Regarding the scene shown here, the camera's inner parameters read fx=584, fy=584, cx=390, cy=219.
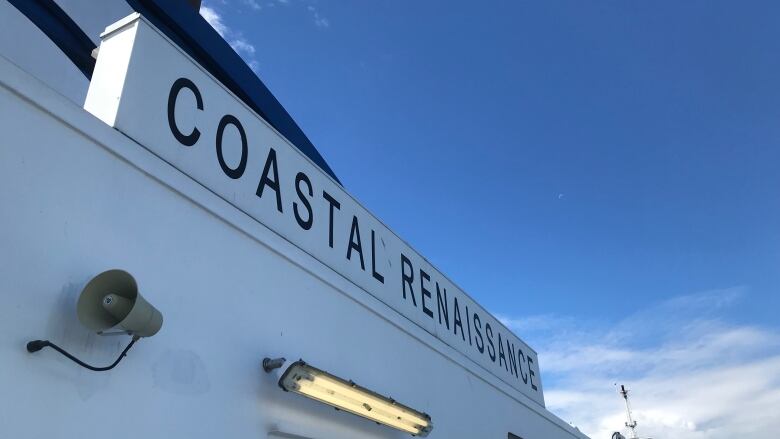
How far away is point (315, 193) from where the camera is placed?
434cm

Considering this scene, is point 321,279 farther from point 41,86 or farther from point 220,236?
point 41,86

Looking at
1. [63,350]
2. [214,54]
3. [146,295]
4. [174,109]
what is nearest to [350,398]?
[146,295]

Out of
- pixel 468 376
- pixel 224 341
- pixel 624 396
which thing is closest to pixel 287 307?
pixel 224 341

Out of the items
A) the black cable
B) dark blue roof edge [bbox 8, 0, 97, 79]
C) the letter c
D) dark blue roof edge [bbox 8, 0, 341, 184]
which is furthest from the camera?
dark blue roof edge [bbox 8, 0, 341, 184]

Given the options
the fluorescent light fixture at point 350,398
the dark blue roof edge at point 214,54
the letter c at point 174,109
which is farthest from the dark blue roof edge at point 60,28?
the fluorescent light fixture at point 350,398

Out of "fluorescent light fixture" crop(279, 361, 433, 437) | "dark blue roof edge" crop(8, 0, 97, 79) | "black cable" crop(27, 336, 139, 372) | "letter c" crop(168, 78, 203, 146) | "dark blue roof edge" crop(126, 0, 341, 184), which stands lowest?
"black cable" crop(27, 336, 139, 372)

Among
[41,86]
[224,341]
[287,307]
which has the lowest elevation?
[224,341]

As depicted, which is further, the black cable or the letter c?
the letter c

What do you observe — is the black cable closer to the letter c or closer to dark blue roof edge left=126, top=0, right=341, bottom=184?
the letter c

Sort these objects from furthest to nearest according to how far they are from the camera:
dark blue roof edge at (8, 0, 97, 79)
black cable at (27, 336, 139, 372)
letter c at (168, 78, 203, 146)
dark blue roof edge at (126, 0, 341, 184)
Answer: dark blue roof edge at (126, 0, 341, 184) < dark blue roof edge at (8, 0, 97, 79) < letter c at (168, 78, 203, 146) < black cable at (27, 336, 139, 372)

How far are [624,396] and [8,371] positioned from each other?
1336 inches

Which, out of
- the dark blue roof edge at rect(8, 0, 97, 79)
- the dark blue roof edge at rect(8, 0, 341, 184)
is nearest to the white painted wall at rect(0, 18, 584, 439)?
the dark blue roof edge at rect(8, 0, 341, 184)

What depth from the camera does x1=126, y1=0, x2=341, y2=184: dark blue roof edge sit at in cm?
711

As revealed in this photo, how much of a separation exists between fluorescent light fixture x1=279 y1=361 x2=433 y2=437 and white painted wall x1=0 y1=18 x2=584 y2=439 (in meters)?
0.12
